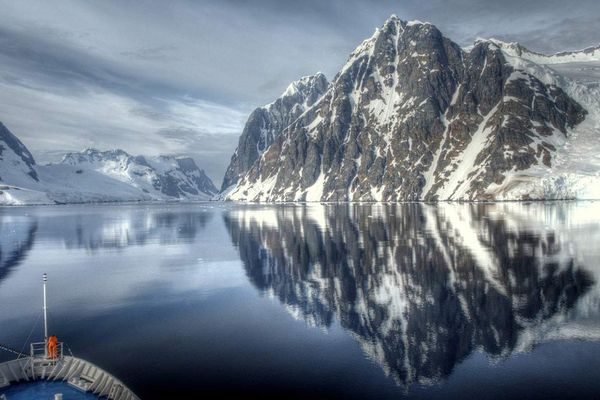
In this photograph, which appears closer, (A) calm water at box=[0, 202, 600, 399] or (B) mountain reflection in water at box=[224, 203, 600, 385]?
(A) calm water at box=[0, 202, 600, 399]

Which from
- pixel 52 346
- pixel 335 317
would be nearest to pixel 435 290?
pixel 335 317

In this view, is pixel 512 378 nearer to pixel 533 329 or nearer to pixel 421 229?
pixel 533 329

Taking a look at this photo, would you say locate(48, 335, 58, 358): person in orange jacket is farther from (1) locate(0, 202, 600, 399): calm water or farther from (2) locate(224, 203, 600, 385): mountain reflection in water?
(2) locate(224, 203, 600, 385): mountain reflection in water

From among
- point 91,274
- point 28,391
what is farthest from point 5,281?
point 28,391

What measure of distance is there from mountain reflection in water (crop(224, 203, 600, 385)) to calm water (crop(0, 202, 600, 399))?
20 centimetres

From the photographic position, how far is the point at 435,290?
5009 cm

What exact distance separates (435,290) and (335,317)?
13.4 meters

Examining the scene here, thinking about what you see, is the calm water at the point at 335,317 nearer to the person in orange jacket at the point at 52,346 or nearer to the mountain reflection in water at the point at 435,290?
the mountain reflection in water at the point at 435,290

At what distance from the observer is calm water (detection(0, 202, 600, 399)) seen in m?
28.5

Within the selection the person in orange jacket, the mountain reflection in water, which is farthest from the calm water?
the person in orange jacket

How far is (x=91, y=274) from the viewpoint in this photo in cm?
6869

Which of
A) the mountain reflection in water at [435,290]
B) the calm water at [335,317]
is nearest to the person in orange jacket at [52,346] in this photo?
the calm water at [335,317]

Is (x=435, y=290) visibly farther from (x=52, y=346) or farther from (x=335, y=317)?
(x=52, y=346)

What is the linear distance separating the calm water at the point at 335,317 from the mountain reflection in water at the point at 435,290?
20cm
